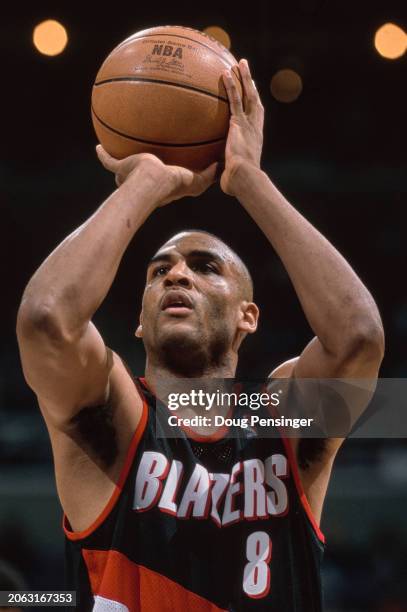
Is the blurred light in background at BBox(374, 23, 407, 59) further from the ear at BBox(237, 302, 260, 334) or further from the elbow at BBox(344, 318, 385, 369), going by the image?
the elbow at BBox(344, 318, 385, 369)

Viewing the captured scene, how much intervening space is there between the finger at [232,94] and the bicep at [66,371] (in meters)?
0.67

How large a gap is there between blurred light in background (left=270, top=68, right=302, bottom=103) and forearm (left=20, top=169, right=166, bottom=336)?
12.7 ft

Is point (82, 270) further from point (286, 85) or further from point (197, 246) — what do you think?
point (286, 85)

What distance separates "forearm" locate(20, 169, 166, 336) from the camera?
1.85 metres

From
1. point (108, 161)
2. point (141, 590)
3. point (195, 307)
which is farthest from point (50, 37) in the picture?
point (141, 590)

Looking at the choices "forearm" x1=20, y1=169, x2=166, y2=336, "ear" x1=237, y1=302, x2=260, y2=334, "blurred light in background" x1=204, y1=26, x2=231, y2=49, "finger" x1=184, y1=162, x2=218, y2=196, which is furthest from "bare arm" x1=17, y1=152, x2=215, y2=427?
"blurred light in background" x1=204, y1=26, x2=231, y2=49

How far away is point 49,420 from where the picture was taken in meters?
2.02

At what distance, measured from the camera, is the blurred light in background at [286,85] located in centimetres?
566

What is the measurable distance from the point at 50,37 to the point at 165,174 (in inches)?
140

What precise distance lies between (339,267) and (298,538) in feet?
2.10

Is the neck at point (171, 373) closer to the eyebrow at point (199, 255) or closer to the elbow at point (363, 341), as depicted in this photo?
the eyebrow at point (199, 255)

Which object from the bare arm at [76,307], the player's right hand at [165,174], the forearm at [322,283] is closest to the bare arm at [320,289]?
the forearm at [322,283]

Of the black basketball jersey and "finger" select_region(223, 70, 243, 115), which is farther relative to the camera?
"finger" select_region(223, 70, 243, 115)

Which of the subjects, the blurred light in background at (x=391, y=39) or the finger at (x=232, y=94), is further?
the blurred light in background at (x=391, y=39)
